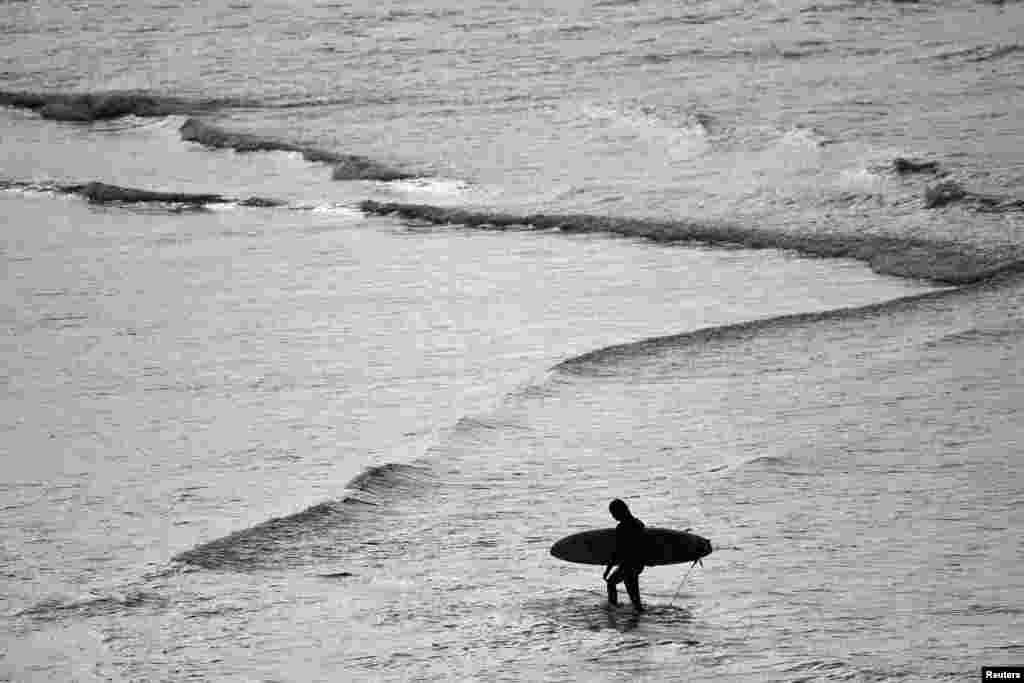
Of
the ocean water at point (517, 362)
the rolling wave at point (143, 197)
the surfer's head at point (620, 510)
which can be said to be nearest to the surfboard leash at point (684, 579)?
the ocean water at point (517, 362)

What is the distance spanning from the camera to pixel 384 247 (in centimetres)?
2355

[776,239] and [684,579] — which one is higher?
[776,239]

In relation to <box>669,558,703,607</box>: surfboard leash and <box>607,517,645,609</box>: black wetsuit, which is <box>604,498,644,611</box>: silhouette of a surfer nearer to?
<box>607,517,645,609</box>: black wetsuit

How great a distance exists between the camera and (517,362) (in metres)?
18.3

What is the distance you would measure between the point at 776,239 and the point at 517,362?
6.41 m

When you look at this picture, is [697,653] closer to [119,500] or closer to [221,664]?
[221,664]

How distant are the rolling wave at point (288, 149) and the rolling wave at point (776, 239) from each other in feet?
6.57

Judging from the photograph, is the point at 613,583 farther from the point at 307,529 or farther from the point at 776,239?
the point at 776,239

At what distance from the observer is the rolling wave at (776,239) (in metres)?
21.5

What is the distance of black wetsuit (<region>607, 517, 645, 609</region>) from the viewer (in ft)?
38.4

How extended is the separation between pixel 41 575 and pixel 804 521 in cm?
573

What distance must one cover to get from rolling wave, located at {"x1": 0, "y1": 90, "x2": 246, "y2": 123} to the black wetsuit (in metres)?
23.5

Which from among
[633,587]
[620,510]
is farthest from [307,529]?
[620,510]

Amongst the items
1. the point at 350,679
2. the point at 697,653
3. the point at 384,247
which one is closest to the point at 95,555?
the point at 350,679
